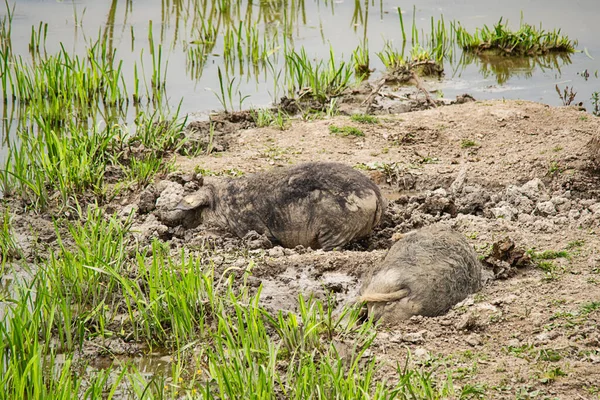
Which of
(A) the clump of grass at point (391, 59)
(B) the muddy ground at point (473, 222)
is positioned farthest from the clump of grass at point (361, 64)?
(B) the muddy ground at point (473, 222)

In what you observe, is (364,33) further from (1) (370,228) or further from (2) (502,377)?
(2) (502,377)

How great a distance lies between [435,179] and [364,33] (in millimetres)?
5734

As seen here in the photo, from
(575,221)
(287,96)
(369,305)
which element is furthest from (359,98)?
(369,305)

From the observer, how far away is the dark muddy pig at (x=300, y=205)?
232 inches

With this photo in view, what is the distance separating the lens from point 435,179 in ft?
23.5

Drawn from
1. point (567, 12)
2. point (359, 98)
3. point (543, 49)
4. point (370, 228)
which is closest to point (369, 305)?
point (370, 228)

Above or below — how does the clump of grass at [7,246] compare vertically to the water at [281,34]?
below

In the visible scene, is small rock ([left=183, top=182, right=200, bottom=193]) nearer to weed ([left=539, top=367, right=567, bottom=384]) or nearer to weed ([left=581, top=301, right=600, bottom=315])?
weed ([left=581, top=301, right=600, bottom=315])

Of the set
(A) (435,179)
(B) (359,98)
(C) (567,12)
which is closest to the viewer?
(A) (435,179)

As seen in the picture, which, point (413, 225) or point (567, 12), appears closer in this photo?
point (413, 225)

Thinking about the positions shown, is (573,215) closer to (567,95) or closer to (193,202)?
(193,202)

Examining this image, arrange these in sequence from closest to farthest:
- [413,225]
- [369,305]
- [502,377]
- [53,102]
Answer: [502,377] < [369,305] < [413,225] < [53,102]

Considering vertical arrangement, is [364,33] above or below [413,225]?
above

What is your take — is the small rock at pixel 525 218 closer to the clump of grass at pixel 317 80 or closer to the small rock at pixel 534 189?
the small rock at pixel 534 189
